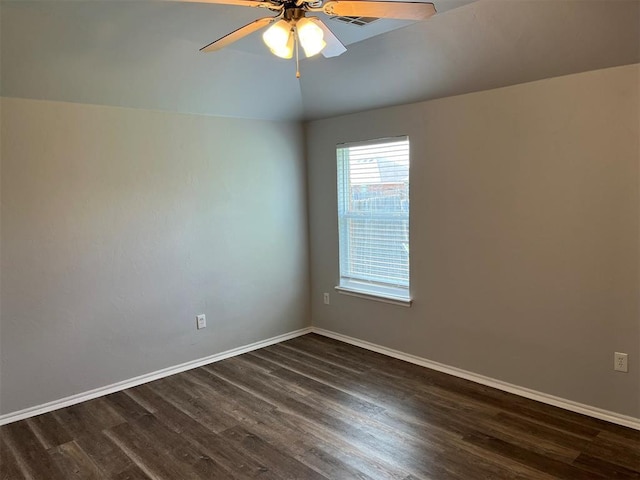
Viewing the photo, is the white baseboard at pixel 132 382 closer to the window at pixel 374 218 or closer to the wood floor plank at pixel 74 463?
the wood floor plank at pixel 74 463

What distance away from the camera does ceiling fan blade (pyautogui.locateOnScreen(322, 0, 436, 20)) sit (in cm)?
167

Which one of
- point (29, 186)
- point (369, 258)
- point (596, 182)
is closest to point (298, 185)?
point (369, 258)

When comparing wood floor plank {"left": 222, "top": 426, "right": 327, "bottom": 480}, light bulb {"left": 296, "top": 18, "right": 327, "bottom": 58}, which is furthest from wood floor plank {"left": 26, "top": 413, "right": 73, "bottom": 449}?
light bulb {"left": 296, "top": 18, "right": 327, "bottom": 58}

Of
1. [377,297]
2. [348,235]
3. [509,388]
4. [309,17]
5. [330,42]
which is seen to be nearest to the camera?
[309,17]

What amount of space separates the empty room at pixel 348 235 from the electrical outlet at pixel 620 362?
4cm

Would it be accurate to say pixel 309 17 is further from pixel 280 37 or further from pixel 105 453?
pixel 105 453

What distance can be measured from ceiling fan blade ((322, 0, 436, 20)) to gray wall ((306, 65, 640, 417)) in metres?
1.54

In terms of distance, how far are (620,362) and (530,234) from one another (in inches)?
36.3

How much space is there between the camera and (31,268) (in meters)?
3.01

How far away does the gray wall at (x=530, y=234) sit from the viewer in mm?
2643

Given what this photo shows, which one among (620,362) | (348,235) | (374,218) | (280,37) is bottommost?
(620,362)

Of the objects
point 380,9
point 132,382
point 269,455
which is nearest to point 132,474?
point 269,455

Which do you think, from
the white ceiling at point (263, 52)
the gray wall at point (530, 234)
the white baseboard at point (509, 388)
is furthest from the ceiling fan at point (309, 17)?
the white baseboard at point (509, 388)

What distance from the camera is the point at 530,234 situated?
9.85 ft
